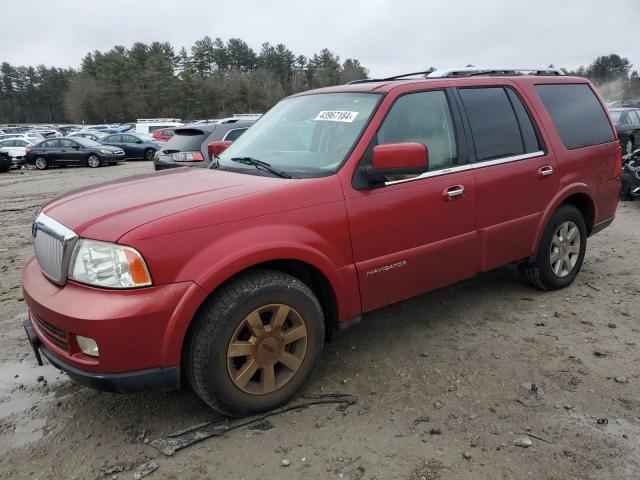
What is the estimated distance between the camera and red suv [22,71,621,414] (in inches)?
98.6

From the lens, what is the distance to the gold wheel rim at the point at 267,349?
2.75m

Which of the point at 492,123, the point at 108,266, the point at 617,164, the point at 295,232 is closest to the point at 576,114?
the point at 617,164

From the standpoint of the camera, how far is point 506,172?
3.90 m

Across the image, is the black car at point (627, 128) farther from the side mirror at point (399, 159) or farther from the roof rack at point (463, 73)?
the side mirror at point (399, 159)

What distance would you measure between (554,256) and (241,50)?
102 meters

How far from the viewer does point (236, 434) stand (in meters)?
2.78

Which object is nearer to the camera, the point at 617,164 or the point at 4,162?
the point at 617,164

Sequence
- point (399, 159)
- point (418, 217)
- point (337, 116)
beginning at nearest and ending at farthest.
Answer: point (399, 159) < point (418, 217) < point (337, 116)

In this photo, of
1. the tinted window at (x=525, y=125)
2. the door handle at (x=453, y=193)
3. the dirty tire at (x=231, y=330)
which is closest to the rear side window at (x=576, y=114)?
the tinted window at (x=525, y=125)

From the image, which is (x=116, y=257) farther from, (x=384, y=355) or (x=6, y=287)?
(x=6, y=287)

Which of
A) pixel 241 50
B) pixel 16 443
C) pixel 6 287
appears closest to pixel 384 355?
pixel 16 443

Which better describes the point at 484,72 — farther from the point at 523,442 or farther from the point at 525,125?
the point at 523,442

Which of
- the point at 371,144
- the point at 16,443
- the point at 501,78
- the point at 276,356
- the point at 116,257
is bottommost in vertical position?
the point at 16,443

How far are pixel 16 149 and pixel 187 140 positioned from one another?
1851cm
